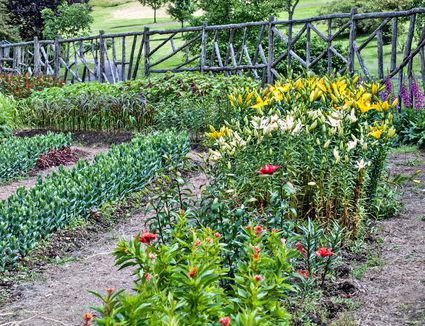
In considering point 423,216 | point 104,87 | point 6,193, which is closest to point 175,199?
point 423,216

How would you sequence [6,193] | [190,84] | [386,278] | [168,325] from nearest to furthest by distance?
[168,325] → [386,278] → [6,193] → [190,84]

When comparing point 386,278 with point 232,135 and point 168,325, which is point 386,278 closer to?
point 232,135

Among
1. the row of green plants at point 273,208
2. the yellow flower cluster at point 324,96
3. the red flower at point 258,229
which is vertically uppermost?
the yellow flower cluster at point 324,96

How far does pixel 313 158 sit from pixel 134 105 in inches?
278

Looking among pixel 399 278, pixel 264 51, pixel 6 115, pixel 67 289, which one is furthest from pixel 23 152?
pixel 264 51

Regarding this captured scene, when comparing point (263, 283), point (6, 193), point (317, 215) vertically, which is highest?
point (263, 283)

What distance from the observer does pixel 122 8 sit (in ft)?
174

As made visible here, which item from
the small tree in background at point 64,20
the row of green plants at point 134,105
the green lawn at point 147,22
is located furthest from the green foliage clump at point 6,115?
the small tree in background at point 64,20

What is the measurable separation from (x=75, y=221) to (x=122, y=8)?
4925 centimetres

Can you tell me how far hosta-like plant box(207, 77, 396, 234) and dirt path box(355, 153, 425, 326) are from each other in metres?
0.36

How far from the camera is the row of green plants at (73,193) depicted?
5215 millimetres

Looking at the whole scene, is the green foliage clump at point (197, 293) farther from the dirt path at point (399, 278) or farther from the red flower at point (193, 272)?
the dirt path at point (399, 278)

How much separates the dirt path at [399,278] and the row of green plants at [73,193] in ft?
5.71

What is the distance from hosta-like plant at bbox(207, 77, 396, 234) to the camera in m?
4.99
